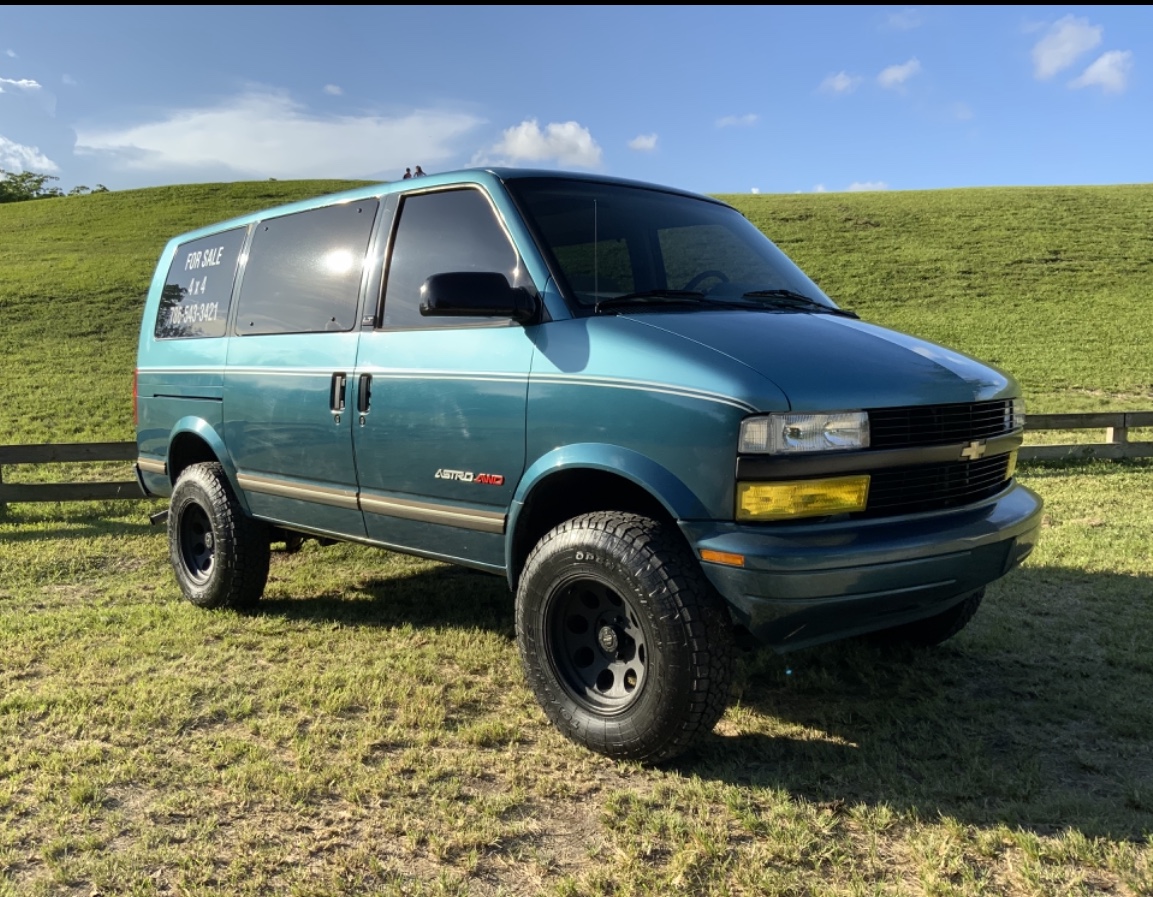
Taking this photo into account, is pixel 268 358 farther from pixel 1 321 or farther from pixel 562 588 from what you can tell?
pixel 1 321

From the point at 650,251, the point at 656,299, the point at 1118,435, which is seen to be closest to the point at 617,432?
the point at 656,299

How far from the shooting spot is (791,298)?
4.12 meters

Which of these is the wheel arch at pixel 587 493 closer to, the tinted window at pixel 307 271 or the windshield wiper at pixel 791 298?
the windshield wiper at pixel 791 298

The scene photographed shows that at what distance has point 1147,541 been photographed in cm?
648

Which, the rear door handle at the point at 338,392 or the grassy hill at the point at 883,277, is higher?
the grassy hill at the point at 883,277

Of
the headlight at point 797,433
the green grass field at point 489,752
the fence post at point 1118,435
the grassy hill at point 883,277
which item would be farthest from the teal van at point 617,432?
the grassy hill at point 883,277

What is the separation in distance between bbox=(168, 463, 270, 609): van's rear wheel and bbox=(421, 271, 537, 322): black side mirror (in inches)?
86.9

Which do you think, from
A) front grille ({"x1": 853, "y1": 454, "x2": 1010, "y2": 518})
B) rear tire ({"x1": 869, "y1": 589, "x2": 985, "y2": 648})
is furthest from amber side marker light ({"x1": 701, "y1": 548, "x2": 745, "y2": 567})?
rear tire ({"x1": 869, "y1": 589, "x2": 985, "y2": 648})

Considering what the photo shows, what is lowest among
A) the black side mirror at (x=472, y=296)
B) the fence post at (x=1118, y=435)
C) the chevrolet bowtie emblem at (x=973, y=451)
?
the fence post at (x=1118, y=435)

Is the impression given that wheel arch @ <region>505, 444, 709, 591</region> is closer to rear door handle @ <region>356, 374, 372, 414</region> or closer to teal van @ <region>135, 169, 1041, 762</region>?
teal van @ <region>135, 169, 1041, 762</region>

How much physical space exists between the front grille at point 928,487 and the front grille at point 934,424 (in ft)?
0.31

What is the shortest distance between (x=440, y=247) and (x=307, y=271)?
999 millimetres

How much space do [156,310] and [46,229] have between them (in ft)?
116

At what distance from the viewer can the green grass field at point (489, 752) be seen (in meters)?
2.67
